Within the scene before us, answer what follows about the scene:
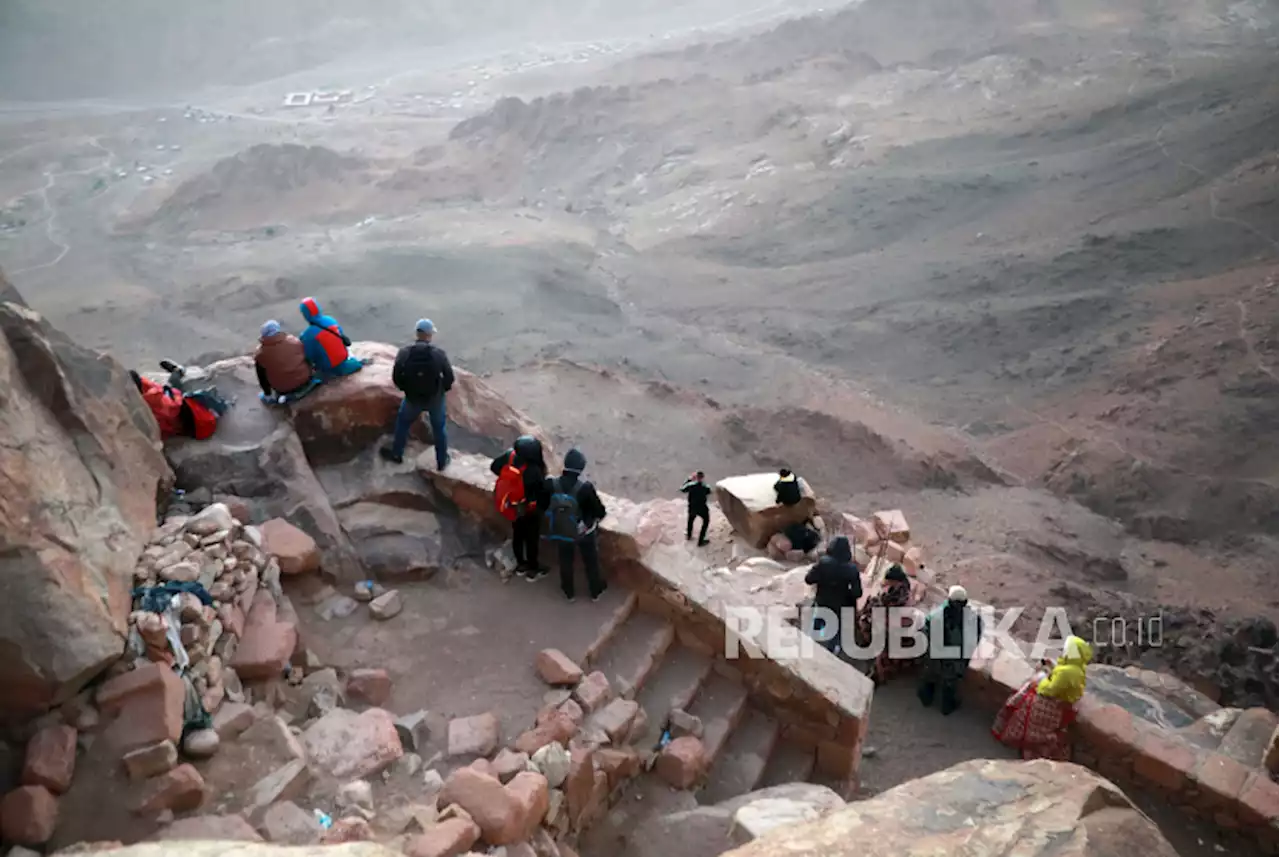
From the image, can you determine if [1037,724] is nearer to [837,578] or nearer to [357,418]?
[837,578]

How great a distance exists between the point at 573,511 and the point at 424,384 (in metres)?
1.85

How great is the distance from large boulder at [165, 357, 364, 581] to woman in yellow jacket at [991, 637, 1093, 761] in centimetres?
515

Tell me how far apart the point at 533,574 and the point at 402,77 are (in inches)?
1387

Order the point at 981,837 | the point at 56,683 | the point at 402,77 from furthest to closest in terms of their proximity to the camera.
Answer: the point at 402,77 < the point at 56,683 < the point at 981,837

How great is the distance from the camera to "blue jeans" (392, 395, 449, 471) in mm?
7156

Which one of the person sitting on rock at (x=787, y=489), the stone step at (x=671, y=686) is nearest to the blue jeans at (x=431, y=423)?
the stone step at (x=671, y=686)

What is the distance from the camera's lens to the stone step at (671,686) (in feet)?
19.0

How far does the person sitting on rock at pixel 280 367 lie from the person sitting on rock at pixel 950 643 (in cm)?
560

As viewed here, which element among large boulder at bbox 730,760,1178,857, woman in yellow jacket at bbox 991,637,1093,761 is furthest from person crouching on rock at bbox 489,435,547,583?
woman in yellow jacket at bbox 991,637,1093,761

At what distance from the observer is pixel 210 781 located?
4.46 meters

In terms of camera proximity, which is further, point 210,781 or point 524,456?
point 524,456

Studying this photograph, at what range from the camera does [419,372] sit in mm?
6926

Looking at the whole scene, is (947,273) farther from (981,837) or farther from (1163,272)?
(981,837)

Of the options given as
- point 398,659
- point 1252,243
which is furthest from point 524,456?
point 1252,243
